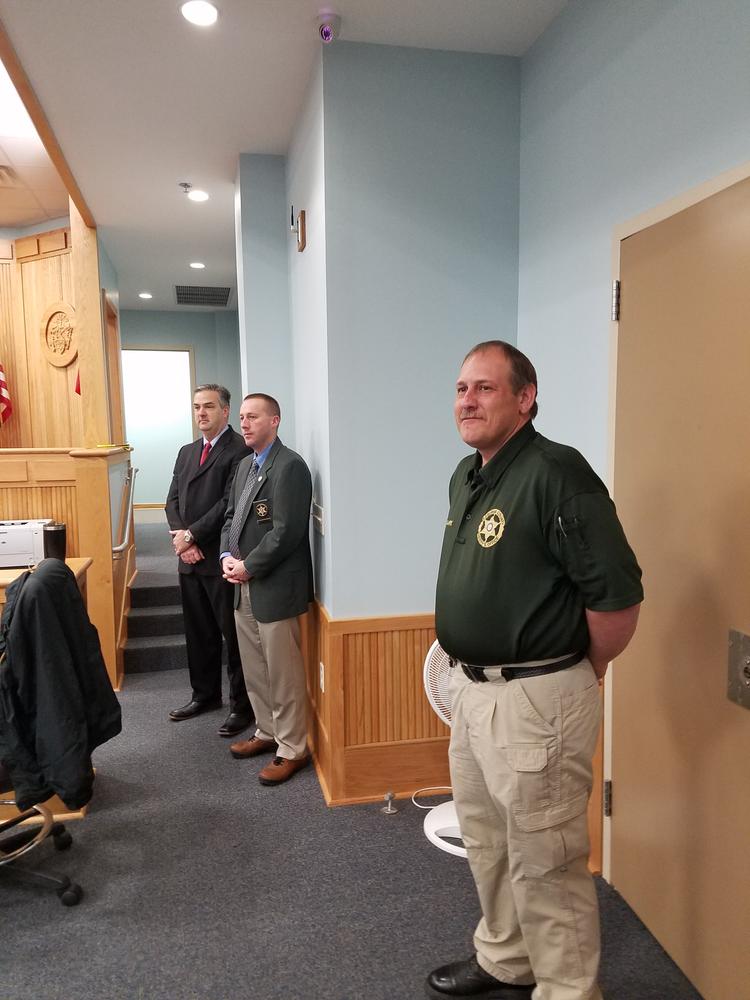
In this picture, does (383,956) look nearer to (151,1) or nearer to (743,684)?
(743,684)

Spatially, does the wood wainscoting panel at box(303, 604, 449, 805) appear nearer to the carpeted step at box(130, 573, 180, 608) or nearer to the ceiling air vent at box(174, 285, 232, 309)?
the carpeted step at box(130, 573, 180, 608)

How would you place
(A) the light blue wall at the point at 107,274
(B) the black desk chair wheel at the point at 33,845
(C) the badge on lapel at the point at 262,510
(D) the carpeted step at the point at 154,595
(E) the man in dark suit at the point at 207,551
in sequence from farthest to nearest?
(A) the light blue wall at the point at 107,274
(D) the carpeted step at the point at 154,595
(E) the man in dark suit at the point at 207,551
(C) the badge on lapel at the point at 262,510
(B) the black desk chair wheel at the point at 33,845


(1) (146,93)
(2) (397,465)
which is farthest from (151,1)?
(2) (397,465)

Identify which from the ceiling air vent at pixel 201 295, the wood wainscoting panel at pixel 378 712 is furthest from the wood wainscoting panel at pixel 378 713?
the ceiling air vent at pixel 201 295

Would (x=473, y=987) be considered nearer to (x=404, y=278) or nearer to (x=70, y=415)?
(x=404, y=278)

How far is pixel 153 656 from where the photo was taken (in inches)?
175

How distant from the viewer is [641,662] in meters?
1.97

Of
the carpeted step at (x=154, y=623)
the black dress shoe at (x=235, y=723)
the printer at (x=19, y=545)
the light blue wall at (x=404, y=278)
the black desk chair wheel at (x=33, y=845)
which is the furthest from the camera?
the carpeted step at (x=154, y=623)

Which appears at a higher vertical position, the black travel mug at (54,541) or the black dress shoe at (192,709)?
the black travel mug at (54,541)

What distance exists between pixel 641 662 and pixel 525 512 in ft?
2.52

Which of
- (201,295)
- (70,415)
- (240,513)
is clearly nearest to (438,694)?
(240,513)

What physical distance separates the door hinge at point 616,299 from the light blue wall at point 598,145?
0.08 meters

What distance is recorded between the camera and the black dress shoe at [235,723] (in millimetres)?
3408

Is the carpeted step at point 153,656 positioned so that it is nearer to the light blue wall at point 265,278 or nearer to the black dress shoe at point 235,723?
the black dress shoe at point 235,723
